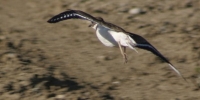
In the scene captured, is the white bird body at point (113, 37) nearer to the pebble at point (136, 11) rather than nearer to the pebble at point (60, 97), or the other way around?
the pebble at point (60, 97)

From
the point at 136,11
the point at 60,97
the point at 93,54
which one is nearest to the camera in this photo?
the point at 60,97

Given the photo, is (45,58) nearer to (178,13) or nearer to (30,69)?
(30,69)

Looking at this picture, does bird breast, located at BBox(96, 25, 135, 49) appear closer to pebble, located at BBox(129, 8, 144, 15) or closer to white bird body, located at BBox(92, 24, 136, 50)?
white bird body, located at BBox(92, 24, 136, 50)

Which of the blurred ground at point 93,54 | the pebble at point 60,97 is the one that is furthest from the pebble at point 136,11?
the pebble at point 60,97

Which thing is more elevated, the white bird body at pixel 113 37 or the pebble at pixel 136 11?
the pebble at pixel 136 11

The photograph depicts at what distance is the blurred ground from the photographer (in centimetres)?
686

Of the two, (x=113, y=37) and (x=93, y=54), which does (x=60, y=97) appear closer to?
(x=113, y=37)

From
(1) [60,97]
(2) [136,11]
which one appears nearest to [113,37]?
(1) [60,97]

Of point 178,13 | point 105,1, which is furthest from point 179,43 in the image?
point 105,1

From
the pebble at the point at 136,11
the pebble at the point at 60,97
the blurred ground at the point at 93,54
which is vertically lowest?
the pebble at the point at 60,97

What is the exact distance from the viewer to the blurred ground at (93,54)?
6855 millimetres

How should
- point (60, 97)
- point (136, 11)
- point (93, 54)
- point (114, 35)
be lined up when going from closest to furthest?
point (60, 97) → point (114, 35) → point (93, 54) → point (136, 11)

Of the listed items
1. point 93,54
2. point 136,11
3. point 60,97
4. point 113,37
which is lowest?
point 60,97

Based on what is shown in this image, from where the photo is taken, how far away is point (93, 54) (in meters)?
7.78
